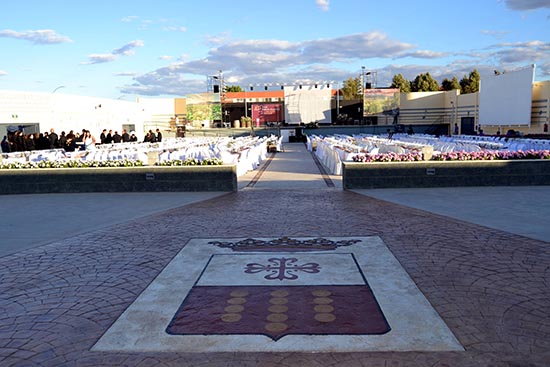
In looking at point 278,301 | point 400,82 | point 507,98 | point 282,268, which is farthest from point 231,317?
point 400,82

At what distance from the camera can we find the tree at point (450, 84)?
69.3 metres

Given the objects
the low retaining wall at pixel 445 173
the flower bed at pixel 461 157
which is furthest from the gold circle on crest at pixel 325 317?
the flower bed at pixel 461 157

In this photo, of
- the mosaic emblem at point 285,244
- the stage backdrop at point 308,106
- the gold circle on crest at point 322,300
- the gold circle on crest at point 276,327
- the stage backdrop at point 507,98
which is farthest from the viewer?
the stage backdrop at point 308,106

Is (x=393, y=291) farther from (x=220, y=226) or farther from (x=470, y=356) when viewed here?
(x=220, y=226)

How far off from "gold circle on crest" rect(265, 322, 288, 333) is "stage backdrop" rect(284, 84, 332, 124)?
47.7m

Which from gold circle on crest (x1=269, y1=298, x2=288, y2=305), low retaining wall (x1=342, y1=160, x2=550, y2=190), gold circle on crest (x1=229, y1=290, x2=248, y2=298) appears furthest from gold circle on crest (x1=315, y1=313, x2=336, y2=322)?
low retaining wall (x1=342, y1=160, x2=550, y2=190)

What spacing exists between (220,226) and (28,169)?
6880mm

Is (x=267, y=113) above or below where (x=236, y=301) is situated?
above

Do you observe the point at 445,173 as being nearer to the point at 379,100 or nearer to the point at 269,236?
the point at 269,236

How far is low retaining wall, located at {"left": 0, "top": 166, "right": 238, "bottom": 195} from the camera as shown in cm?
1138

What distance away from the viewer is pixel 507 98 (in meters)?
30.3

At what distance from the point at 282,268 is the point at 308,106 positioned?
4664 cm

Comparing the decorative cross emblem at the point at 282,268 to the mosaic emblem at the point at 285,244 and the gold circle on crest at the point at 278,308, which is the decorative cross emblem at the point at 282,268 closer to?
the mosaic emblem at the point at 285,244

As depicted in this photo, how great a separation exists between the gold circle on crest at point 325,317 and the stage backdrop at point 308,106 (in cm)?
4750
